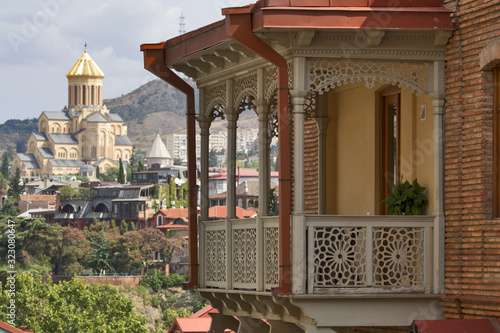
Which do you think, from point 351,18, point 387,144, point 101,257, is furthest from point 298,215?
point 101,257

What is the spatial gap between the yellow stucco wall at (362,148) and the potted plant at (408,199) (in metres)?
0.09

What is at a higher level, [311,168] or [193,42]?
[193,42]

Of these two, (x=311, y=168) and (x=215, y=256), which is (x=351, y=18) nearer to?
(x=215, y=256)

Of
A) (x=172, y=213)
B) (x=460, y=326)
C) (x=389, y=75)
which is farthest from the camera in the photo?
(x=172, y=213)

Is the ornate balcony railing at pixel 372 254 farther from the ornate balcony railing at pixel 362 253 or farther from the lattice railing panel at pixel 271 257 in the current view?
the lattice railing panel at pixel 271 257

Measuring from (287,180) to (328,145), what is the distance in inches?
143

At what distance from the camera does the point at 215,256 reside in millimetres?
13055

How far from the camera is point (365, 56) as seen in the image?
11023 mm

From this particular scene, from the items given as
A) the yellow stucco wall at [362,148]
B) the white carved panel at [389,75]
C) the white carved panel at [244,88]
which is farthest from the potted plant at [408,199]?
the white carved panel at [244,88]

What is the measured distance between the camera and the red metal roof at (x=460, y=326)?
33.3 feet

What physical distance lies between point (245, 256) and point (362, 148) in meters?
2.39

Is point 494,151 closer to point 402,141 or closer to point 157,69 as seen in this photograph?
point 402,141

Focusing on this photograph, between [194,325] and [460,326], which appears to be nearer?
[460,326]

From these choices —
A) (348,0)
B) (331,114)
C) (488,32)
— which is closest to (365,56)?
(348,0)
